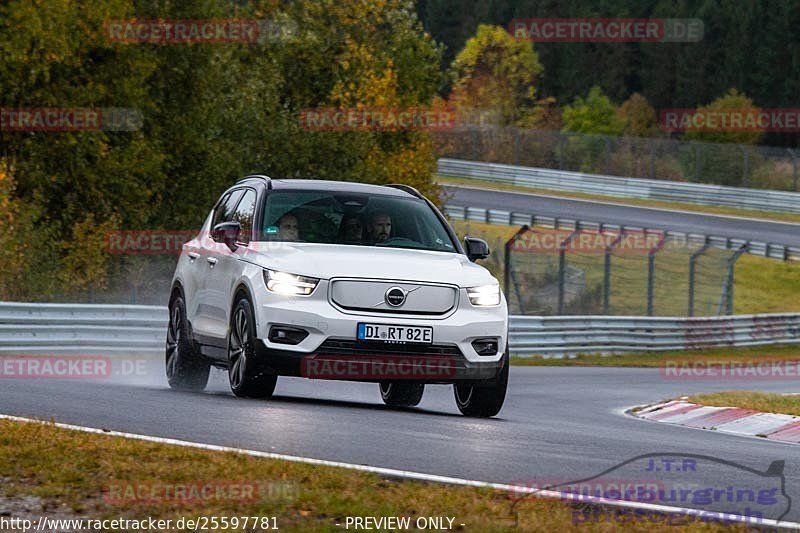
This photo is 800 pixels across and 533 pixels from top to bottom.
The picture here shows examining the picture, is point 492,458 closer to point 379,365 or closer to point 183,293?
point 379,365

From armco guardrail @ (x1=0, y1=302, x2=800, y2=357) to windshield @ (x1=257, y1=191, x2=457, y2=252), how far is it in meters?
9.01

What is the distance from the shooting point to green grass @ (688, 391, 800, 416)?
50.0 ft

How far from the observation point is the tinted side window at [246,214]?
11944mm

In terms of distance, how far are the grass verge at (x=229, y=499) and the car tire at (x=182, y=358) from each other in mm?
4650

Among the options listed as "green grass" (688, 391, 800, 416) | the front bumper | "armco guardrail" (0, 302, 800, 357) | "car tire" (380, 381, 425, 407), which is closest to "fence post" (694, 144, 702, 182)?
"armco guardrail" (0, 302, 800, 357)

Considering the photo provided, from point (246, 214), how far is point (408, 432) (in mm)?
3244

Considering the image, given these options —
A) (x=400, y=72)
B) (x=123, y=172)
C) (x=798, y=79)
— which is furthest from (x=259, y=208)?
(x=798, y=79)

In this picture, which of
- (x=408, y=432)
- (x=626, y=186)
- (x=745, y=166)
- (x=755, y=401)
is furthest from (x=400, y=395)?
(x=626, y=186)

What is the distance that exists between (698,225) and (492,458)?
148 ft

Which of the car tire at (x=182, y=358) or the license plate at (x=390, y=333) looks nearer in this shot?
the license plate at (x=390, y=333)

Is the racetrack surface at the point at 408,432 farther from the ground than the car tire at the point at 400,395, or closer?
farther from the ground

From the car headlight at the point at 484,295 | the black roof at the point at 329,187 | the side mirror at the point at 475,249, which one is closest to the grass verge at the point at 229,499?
the car headlight at the point at 484,295

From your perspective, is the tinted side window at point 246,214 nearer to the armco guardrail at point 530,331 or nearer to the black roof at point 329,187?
the black roof at point 329,187

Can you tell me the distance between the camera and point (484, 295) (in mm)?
11289
